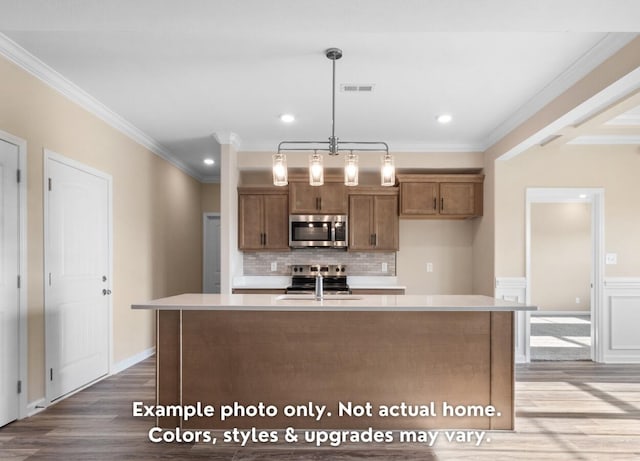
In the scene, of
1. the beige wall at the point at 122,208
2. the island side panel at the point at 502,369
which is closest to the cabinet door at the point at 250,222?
the beige wall at the point at 122,208

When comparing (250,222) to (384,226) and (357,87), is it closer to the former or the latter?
(384,226)

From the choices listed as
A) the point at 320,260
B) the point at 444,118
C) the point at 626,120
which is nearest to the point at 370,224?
the point at 320,260

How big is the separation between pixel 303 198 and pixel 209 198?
2785 millimetres

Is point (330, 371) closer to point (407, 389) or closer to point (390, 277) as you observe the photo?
point (407, 389)

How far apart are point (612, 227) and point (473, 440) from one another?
3.62 metres

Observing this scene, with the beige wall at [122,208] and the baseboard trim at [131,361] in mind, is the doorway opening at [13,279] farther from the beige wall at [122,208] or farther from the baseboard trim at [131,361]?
the baseboard trim at [131,361]

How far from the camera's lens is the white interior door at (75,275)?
3791mm

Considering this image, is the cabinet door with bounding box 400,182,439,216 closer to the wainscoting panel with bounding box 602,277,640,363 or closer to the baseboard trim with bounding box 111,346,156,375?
the wainscoting panel with bounding box 602,277,640,363

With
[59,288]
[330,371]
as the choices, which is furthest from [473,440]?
[59,288]

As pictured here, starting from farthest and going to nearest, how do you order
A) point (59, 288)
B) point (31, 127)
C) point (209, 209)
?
point (209, 209) < point (59, 288) < point (31, 127)

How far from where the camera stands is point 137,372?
489 centimetres

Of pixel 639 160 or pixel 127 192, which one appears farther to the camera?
pixel 639 160

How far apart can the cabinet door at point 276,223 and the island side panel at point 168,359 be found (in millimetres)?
2826

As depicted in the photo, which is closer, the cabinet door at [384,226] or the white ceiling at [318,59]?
the white ceiling at [318,59]
